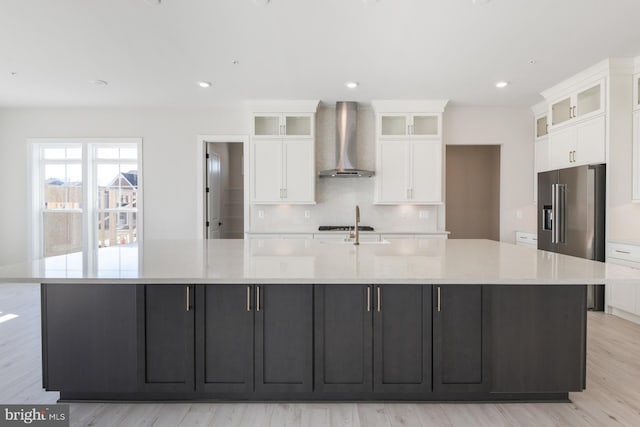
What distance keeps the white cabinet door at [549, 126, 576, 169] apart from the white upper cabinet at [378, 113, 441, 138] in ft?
4.66

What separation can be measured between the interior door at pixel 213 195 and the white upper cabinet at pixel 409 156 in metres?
2.61

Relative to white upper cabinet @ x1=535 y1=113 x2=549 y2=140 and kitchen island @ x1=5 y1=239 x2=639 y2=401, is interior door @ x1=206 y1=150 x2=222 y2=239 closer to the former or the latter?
kitchen island @ x1=5 y1=239 x2=639 y2=401

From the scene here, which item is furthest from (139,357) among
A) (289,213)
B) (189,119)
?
(189,119)

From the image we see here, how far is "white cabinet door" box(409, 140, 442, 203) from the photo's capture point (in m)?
5.02

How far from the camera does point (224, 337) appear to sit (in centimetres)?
200

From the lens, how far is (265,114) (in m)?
5.05

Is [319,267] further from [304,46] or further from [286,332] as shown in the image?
[304,46]

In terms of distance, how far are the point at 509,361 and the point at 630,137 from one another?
3207 mm

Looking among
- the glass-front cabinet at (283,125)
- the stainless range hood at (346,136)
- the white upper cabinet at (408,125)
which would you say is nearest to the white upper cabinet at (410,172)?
the white upper cabinet at (408,125)

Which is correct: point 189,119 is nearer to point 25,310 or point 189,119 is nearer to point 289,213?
point 289,213

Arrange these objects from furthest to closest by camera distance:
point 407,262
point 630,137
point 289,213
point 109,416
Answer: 1. point 289,213
2. point 630,137
3. point 407,262
4. point 109,416

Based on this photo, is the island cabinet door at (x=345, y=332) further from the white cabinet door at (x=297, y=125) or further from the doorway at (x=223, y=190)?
the doorway at (x=223, y=190)

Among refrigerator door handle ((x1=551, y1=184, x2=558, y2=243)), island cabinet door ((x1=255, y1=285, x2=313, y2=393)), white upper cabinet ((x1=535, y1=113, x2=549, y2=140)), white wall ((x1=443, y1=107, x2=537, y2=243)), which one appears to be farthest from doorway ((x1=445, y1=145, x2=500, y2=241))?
island cabinet door ((x1=255, y1=285, x2=313, y2=393))

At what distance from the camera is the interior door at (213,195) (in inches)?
218
